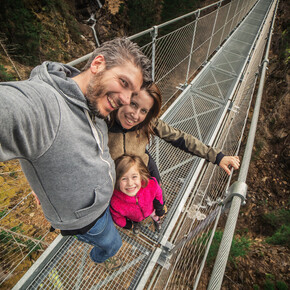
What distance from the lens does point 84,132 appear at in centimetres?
80

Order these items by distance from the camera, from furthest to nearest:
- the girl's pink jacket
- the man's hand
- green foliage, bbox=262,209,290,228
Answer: green foliage, bbox=262,209,290,228 < the man's hand < the girl's pink jacket

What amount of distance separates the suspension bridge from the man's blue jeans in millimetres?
283

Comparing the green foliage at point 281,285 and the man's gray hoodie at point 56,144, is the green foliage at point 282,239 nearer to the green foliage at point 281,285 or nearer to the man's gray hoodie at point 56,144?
the green foliage at point 281,285

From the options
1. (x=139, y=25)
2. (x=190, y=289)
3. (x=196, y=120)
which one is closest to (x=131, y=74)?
(x=190, y=289)

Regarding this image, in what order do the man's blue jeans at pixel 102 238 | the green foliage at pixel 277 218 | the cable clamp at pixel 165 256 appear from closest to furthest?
the man's blue jeans at pixel 102 238 < the cable clamp at pixel 165 256 < the green foliage at pixel 277 218

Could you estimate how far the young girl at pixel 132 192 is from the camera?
135 centimetres

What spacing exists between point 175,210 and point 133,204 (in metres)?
0.78

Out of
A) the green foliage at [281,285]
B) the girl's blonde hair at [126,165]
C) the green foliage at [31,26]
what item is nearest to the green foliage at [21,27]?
the green foliage at [31,26]

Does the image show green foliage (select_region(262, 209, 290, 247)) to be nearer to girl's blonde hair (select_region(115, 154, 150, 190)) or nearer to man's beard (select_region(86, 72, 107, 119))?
girl's blonde hair (select_region(115, 154, 150, 190))

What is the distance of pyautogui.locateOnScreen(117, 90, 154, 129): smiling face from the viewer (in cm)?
127

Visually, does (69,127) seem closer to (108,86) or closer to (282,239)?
(108,86)

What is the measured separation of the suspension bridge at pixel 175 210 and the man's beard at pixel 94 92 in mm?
426

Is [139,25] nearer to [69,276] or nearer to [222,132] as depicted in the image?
[222,132]

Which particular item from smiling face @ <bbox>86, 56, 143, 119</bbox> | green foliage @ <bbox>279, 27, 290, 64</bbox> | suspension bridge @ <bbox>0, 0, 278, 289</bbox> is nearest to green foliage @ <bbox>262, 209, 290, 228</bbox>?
suspension bridge @ <bbox>0, 0, 278, 289</bbox>
